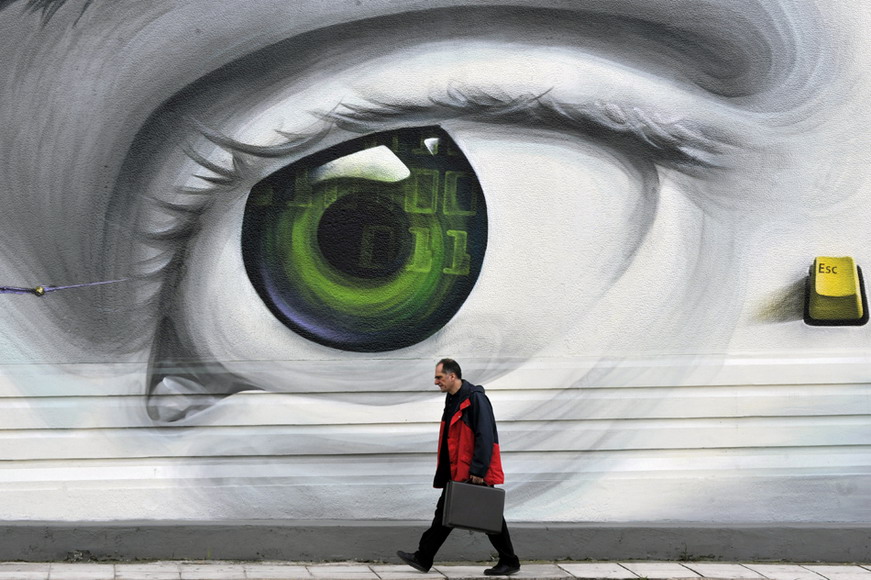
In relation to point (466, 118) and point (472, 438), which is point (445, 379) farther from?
point (466, 118)

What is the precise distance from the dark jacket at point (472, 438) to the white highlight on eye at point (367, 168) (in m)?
1.77

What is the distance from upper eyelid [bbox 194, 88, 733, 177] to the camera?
910 cm

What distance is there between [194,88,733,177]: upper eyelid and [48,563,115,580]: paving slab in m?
3.02

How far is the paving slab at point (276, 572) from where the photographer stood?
8.38 metres

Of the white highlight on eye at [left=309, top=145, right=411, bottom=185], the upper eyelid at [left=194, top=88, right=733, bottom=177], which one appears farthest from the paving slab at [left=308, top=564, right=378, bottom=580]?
the upper eyelid at [left=194, top=88, right=733, bottom=177]

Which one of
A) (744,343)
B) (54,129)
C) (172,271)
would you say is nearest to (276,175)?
(172,271)

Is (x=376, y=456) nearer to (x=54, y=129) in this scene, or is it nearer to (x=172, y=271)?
(x=172, y=271)

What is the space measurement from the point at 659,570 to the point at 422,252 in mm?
2855

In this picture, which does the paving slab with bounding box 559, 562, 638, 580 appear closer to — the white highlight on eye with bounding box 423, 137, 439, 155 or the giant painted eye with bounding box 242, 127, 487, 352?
the giant painted eye with bounding box 242, 127, 487, 352

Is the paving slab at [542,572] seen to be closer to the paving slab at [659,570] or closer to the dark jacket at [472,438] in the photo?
the paving slab at [659,570]

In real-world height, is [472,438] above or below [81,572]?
above

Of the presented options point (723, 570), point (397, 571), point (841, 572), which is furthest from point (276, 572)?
point (841, 572)

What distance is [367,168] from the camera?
917cm

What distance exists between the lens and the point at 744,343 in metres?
9.47
